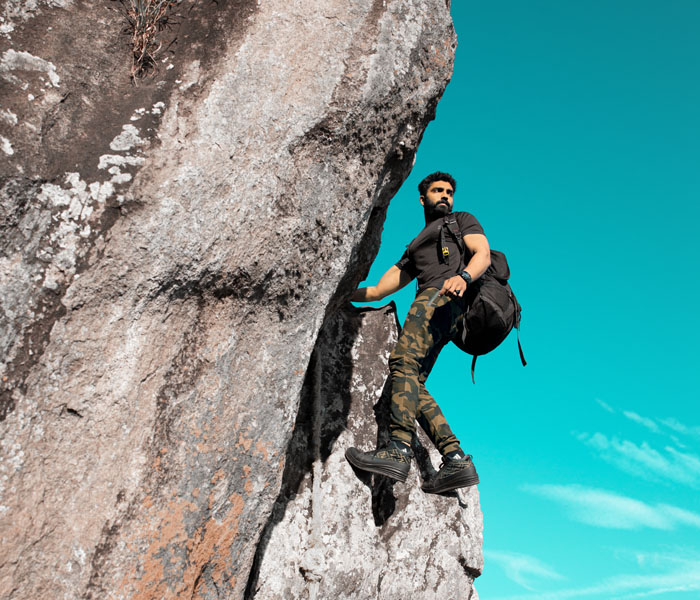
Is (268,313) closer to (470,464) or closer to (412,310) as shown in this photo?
(412,310)

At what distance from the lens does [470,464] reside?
611 centimetres

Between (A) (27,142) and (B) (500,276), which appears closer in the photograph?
(A) (27,142)

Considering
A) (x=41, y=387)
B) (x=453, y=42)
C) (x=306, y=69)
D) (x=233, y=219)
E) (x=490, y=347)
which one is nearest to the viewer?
(x=41, y=387)

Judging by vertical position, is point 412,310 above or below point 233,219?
above

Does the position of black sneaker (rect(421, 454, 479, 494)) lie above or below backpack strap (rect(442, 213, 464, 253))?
below

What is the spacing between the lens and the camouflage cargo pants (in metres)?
5.89

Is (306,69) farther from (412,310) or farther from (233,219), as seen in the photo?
(412,310)

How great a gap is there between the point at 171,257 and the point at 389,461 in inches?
102

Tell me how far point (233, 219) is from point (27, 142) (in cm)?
130

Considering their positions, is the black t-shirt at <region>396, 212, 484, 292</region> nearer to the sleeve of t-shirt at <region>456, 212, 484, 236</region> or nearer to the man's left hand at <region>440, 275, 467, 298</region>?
the sleeve of t-shirt at <region>456, 212, 484, 236</region>

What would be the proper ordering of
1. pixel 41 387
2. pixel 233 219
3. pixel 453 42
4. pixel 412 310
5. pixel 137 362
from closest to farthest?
pixel 41 387, pixel 137 362, pixel 233 219, pixel 453 42, pixel 412 310

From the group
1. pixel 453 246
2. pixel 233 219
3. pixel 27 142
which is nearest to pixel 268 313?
pixel 233 219

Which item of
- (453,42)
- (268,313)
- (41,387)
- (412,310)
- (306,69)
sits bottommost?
(41,387)

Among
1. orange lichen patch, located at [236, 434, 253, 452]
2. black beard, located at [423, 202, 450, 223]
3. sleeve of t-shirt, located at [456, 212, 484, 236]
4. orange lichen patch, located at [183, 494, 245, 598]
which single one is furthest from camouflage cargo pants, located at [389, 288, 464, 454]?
orange lichen patch, located at [183, 494, 245, 598]
